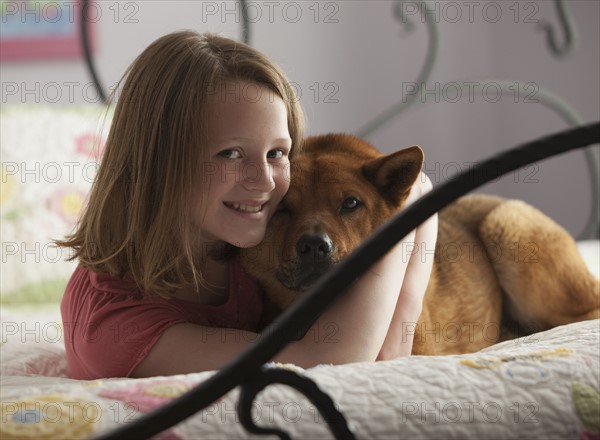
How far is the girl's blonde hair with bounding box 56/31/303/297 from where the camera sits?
1195 millimetres

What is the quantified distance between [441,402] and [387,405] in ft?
0.20

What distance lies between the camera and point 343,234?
1.25 metres

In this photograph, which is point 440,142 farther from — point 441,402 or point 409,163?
point 441,402

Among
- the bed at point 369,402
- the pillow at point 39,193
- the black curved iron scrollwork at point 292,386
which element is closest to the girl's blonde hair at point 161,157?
the bed at point 369,402

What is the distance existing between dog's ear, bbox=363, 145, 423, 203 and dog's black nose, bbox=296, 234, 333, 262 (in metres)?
0.20

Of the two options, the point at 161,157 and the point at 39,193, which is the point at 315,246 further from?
the point at 39,193

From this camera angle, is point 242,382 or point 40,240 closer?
point 242,382

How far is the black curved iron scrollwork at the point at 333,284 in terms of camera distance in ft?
2.19

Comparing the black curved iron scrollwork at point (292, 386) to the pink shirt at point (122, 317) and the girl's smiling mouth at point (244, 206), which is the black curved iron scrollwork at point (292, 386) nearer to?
the pink shirt at point (122, 317)

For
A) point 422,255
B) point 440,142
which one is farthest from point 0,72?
point 422,255

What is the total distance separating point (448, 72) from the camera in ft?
10.5

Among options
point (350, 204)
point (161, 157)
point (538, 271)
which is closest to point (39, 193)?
point (161, 157)

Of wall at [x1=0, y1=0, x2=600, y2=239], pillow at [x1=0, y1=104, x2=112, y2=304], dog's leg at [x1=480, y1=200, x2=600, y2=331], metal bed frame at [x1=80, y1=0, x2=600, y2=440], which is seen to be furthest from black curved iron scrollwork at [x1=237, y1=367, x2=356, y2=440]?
wall at [x1=0, y1=0, x2=600, y2=239]

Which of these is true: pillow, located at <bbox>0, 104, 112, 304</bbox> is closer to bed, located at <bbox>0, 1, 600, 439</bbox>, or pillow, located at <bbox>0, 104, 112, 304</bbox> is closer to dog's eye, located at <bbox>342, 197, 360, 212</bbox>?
dog's eye, located at <bbox>342, 197, 360, 212</bbox>
